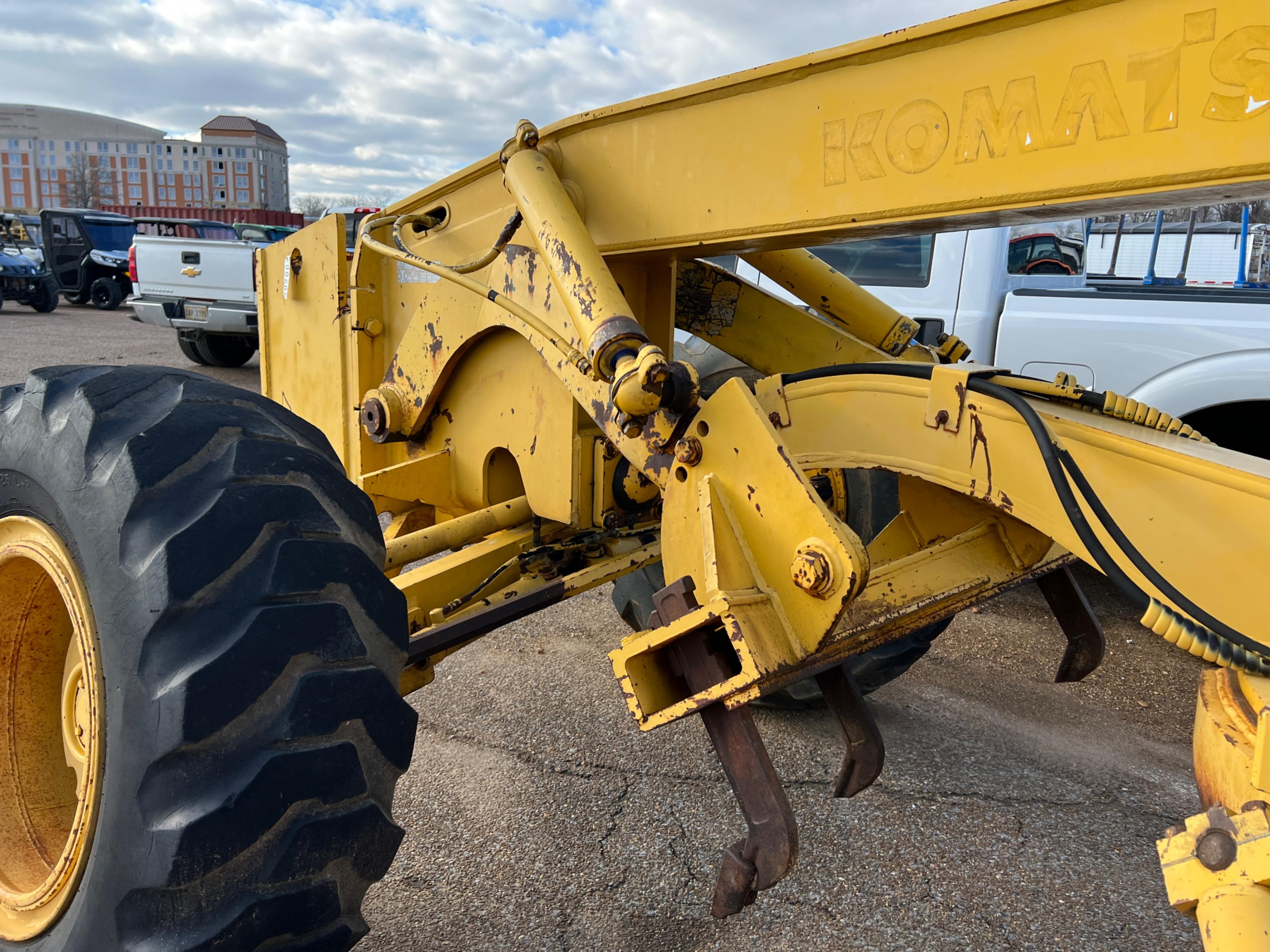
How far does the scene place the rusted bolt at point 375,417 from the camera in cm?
305

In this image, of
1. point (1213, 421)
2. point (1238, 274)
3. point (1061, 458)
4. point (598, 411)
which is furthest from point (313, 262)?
point (1238, 274)

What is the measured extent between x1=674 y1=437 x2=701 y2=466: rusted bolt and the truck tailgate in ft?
34.9

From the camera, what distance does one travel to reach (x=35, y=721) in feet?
6.91

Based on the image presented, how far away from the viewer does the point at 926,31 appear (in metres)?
1.61

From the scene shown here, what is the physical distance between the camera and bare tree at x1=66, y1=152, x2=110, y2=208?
2835 inches

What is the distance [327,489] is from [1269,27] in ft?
5.53

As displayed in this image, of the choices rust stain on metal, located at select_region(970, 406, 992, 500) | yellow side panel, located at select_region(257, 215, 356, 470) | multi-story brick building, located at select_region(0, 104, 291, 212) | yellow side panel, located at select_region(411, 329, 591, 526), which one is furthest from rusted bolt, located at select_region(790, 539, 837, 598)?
multi-story brick building, located at select_region(0, 104, 291, 212)

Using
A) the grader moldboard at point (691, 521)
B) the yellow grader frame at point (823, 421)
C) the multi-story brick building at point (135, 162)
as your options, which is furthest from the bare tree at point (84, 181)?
the grader moldboard at point (691, 521)

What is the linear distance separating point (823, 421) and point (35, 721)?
1.94m

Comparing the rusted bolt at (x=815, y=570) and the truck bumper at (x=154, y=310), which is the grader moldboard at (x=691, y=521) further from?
the truck bumper at (x=154, y=310)

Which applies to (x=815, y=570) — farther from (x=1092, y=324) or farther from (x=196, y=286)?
(x=196, y=286)

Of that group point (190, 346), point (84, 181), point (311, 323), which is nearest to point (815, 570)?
point (311, 323)

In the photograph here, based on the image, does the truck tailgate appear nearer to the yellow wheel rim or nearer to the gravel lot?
the gravel lot

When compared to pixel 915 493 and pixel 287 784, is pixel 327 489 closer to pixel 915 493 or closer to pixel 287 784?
pixel 287 784
